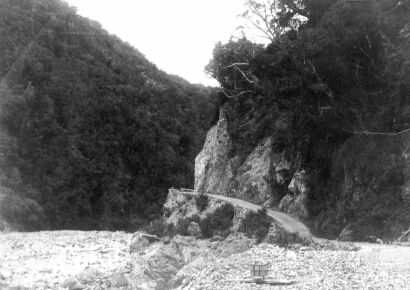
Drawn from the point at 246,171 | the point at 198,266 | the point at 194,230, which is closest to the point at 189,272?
the point at 198,266

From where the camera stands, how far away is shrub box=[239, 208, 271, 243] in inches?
872

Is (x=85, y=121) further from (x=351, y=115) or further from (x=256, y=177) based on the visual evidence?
(x=351, y=115)

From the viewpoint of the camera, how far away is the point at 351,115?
74.1ft

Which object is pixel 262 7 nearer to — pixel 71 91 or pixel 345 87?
pixel 345 87

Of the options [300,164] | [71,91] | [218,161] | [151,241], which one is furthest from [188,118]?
[151,241]

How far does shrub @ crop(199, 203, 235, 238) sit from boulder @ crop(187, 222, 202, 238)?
0.29 m

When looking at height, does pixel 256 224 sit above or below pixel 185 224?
above

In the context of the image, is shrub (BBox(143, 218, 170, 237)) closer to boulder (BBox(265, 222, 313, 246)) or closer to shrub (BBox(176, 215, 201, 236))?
shrub (BBox(176, 215, 201, 236))

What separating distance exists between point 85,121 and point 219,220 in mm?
34599

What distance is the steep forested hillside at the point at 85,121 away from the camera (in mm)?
49906

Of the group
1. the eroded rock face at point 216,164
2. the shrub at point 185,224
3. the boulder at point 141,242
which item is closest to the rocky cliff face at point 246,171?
the eroded rock face at point 216,164

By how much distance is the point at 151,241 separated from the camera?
21141 millimetres

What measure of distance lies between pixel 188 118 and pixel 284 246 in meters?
55.0

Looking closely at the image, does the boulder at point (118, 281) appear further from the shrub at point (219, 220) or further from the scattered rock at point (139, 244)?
the shrub at point (219, 220)
